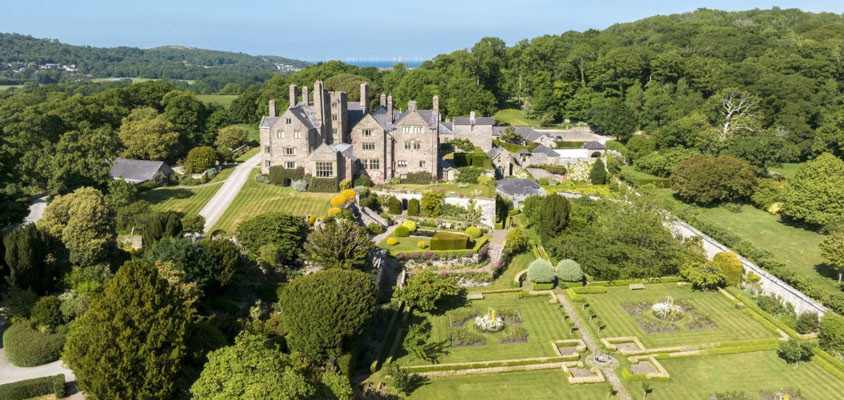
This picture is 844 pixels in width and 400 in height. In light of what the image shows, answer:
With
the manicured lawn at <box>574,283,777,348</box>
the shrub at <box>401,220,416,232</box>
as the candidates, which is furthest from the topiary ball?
the manicured lawn at <box>574,283,777,348</box>

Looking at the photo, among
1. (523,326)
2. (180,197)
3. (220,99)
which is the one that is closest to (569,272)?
(523,326)

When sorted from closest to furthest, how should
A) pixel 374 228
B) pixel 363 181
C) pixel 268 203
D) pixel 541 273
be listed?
pixel 541 273 → pixel 374 228 → pixel 268 203 → pixel 363 181

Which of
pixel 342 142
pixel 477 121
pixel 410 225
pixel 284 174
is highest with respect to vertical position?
pixel 477 121

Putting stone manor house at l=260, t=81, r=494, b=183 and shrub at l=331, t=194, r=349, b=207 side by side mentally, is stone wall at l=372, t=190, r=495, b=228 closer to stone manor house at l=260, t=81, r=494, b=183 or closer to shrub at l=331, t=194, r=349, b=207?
shrub at l=331, t=194, r=349, b=207

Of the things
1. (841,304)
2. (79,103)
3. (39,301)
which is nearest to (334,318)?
(39,301)

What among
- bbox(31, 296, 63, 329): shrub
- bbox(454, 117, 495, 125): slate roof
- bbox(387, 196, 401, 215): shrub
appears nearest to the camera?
bbox(31, 296, 63, 329): shrub

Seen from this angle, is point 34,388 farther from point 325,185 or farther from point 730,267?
point 730,267
